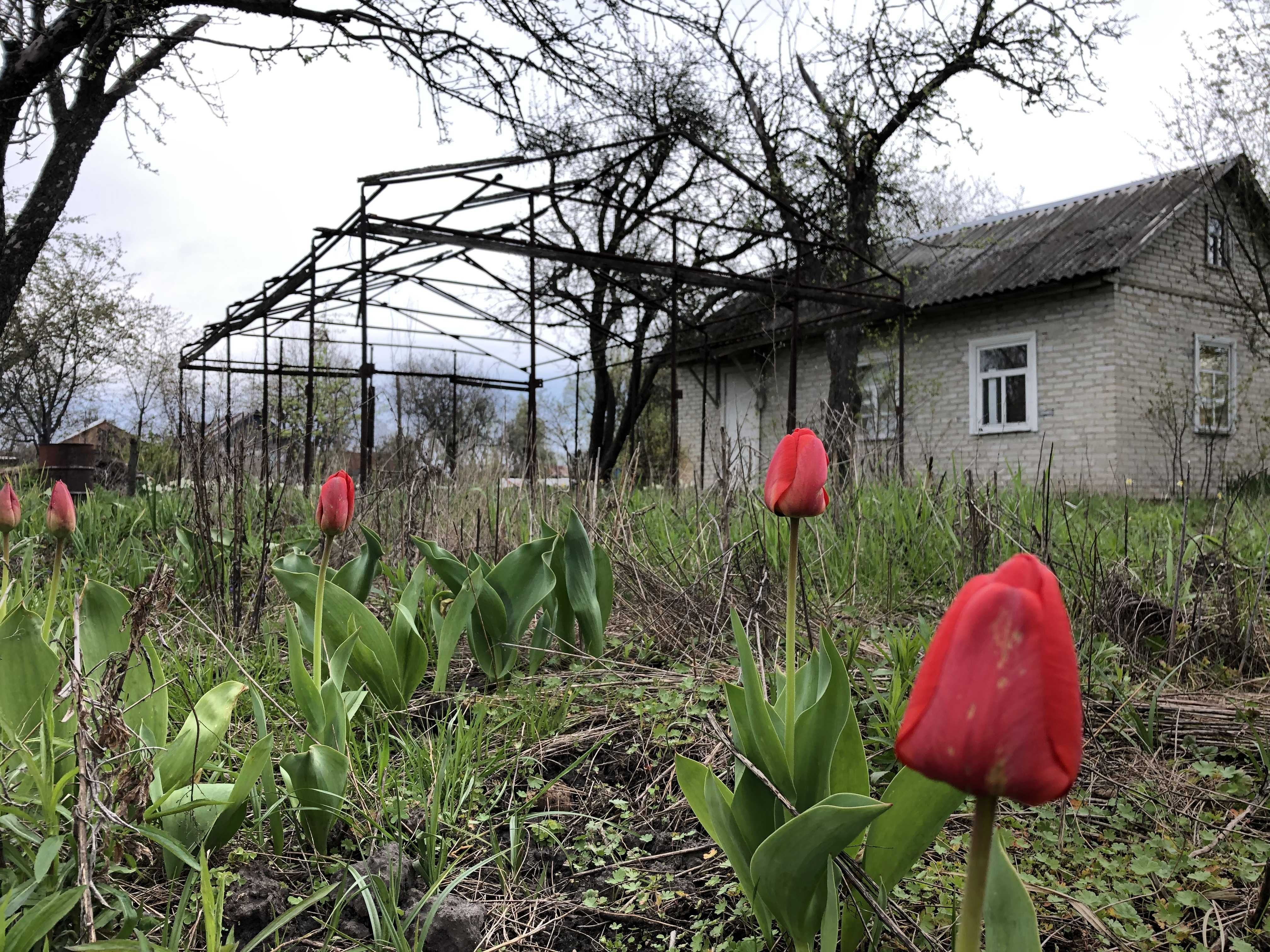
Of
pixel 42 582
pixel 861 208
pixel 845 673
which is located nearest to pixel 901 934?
pixel 845 673

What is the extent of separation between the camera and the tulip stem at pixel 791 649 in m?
1.08

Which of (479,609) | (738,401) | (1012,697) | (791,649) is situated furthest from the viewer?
(738,401)

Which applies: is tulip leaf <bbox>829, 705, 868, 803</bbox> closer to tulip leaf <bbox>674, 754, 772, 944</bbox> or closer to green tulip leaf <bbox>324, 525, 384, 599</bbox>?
tulip leaf <bbox>674, 754, 772, 944</bbox>

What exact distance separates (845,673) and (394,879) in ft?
2.56

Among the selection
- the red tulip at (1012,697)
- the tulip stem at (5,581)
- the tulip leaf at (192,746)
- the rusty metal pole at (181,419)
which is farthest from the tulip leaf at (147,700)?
the rusty metal pole at (181,419)

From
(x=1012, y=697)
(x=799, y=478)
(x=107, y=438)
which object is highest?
(x=107, y=438)

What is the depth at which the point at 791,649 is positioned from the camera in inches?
43.9

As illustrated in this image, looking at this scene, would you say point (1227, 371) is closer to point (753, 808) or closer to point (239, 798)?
point (753, 808)

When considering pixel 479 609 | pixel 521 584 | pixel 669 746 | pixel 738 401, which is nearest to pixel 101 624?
pixel 479 609

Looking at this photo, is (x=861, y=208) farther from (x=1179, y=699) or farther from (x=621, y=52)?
(x=1179, y=699)

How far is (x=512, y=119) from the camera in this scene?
26.7 ft

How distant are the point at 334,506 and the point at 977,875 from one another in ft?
4.45

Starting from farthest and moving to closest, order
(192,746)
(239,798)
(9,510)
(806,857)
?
1. (9,510)
2. (192,746)
3. (239,798)
4. (806,857)

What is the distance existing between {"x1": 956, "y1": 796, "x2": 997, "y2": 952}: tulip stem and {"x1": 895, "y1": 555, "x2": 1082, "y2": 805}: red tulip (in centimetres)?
2
